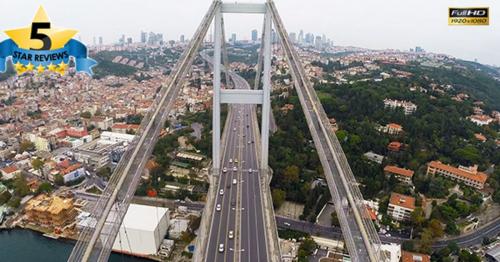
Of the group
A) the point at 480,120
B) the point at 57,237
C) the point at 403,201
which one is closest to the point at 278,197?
the point at 403,201

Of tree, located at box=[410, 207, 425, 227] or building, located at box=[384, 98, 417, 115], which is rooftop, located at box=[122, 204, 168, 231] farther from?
building, located at box=[384, 98, 417, 115]

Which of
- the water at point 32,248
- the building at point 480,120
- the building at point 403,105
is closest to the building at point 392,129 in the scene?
→ the building at point 403,105

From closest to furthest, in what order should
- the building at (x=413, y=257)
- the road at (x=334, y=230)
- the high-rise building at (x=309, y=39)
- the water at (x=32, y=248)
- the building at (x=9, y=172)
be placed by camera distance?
1. the building at (x=413, y=257)
2. the water at (x=32, y=248)
3. the road at (x=334, y=230)
4. the building at (x=9, y=172)
5. the high-rise building at (x=309, y=39)

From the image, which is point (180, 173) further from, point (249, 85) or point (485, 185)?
point (249, 85)

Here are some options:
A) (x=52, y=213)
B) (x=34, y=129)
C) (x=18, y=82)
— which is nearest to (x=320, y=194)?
(x=52, y=213)

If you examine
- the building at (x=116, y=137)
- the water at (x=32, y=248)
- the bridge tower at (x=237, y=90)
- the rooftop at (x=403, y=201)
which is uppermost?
the bridge tower at (x=237, y=90)

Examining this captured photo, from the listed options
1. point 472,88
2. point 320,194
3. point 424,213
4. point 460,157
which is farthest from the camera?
point 472,88

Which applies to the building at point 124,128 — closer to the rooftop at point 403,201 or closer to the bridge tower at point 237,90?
the bridge tower at point 237,90
